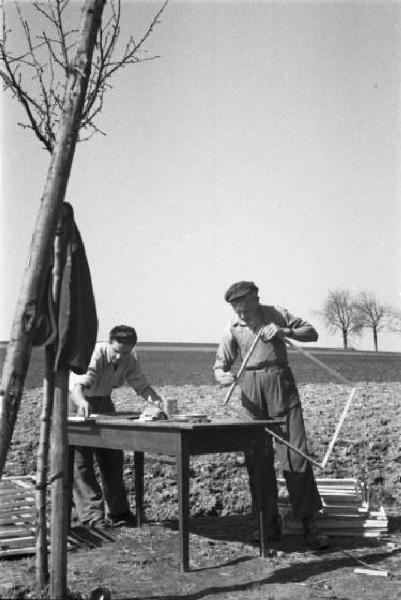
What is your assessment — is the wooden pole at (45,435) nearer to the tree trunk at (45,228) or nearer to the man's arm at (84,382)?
the tree trunk at (45,228)

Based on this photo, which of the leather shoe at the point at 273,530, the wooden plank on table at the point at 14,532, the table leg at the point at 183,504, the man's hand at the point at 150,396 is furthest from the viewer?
the man's hand at the point at 150,396

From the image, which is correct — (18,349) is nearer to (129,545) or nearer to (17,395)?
(17,395)

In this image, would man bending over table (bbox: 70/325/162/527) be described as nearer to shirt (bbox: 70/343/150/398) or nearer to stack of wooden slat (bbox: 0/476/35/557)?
shirt (bbox: 70/343/150/398)

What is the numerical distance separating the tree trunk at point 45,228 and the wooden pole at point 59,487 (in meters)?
0.36

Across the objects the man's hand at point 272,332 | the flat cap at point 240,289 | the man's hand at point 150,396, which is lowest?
the man's hand at point 150,396

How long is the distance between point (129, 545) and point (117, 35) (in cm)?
420

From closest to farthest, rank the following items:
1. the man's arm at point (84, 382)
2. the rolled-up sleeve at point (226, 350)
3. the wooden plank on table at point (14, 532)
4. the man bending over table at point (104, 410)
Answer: the wooden plank on table at point (14, 532) → the rolled-up sleeve at point (226, 350) → the man's arm at point (84, 382) → the man bending over table at point (104, 410)

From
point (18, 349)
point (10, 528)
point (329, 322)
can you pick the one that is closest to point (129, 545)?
point (10, 528)

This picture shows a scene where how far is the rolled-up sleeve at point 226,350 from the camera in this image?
6984 millimetres

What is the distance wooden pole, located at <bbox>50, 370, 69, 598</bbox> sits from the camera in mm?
4668

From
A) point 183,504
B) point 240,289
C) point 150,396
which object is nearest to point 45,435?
point 183,504

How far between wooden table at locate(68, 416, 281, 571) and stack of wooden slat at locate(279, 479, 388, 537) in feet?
3.39

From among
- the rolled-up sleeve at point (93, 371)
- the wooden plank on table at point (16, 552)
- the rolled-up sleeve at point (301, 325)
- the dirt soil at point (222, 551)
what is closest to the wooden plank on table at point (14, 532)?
the wooden plank on table at point (16, 552)

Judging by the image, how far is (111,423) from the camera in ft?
20.7
